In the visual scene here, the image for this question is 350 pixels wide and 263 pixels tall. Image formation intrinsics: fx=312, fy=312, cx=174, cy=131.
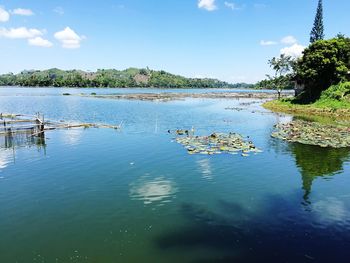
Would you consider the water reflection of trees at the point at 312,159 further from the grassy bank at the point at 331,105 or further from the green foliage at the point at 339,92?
the green foliage at the point at 339,92

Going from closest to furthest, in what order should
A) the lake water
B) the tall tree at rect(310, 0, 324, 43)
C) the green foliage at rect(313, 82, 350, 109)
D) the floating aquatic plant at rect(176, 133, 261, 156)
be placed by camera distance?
the lake water, the floating aquatic plant at rect(176, 133, 261, 156), the green foliage at rect(313, 82, 350, 109), the tall tree at rect(310, 0, 324, 43)

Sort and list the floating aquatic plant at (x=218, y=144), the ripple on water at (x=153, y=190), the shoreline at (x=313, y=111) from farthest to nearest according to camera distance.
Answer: the shoreline at (x=313, y=111), the floating aquatic plant at (x=218, y=144), the ripple on water at (x=153, y=190)

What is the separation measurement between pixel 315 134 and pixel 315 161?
1281cm

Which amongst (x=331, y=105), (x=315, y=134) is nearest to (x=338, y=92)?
(x=331, y=105)

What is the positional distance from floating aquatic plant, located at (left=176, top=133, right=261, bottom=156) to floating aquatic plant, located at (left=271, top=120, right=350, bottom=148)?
624cm

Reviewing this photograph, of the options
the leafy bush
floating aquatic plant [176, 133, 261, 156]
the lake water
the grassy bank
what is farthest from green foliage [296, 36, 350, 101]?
the lake water

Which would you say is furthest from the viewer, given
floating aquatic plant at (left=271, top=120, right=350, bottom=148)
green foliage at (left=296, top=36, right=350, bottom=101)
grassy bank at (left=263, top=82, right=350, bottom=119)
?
green foliage at (left=296, top=36, right=350, bottom=101)

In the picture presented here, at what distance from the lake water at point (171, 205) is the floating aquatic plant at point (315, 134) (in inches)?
162

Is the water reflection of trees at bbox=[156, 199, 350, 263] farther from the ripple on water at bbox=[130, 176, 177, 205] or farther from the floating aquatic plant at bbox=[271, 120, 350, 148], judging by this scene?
the floating aquatic plant at bbox=[271, 120, 350, 148]

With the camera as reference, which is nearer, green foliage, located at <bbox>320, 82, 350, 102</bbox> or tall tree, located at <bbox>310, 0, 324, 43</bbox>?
green foliage, located at <bbox>320, 82, 350, 102</bbox>

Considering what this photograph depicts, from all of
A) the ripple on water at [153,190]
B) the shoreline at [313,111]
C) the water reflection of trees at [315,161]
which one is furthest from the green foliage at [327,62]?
the ripple on water at [153,190]

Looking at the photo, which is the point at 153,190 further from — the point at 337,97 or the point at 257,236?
the point at 337,97

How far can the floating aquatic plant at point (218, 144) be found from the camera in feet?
101

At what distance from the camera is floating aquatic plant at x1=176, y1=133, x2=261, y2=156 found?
30875mm
